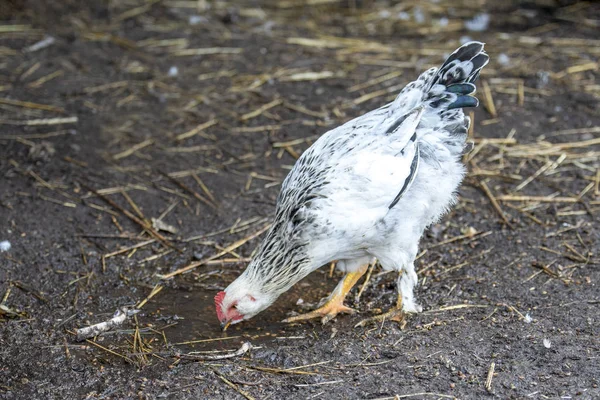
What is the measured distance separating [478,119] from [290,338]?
3.36 metres

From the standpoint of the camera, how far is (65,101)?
6859 millimetres

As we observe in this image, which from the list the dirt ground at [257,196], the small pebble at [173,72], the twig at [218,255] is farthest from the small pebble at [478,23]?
the twig at [218,255]

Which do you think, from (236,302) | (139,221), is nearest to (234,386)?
(236,302)

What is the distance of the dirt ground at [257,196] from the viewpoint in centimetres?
386

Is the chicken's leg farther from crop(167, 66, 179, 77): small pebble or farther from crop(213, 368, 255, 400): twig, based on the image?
crop(167, 66, 179, 77): small pebble

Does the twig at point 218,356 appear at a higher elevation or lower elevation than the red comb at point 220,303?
lower

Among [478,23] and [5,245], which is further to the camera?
[478,23]

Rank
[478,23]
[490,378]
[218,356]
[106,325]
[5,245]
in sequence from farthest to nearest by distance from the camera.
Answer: [478,23], [5,245], [106,325], [218,356], [490,378]

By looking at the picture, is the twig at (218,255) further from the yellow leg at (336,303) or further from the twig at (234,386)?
the twig at (234,386)

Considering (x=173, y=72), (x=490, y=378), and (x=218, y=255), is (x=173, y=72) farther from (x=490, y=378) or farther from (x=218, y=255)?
(x=490, y=378)

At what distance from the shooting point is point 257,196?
568 centimetres

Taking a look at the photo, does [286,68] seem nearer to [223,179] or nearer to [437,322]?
[223,179]

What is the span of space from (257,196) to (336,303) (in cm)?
146

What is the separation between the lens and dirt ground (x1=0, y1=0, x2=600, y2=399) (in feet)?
12.7
